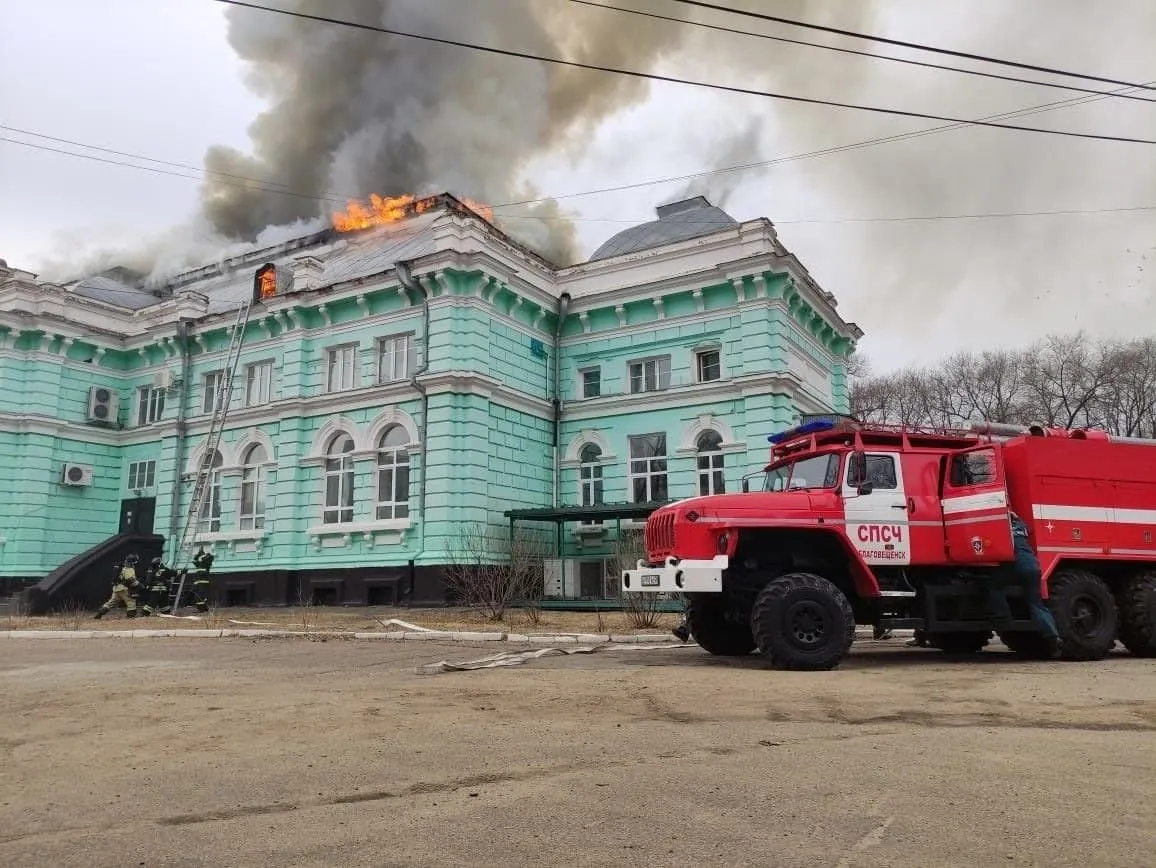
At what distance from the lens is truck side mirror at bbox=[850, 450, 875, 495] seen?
10469 millimetres

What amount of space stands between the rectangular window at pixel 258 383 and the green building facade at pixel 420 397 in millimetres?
74

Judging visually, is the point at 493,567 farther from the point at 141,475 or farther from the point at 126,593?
the point at 141,475

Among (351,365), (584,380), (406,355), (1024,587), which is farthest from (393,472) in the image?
(1024,587)

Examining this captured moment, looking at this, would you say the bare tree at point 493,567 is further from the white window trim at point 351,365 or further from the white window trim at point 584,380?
the white window trim at point 351,365

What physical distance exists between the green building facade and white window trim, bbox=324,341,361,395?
68mm

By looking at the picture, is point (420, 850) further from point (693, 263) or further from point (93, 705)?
point (693, 263)

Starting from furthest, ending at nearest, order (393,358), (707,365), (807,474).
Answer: (393,358) < (707,365) < (807,474)

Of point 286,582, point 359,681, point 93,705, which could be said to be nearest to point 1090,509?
point 359,681

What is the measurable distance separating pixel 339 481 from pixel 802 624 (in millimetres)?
17851

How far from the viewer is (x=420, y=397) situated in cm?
2314

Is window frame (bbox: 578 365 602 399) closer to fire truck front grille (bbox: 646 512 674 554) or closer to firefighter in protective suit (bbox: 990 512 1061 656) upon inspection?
fire truck front grille (bbox: 646 512 674 554)

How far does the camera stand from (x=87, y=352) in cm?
3017

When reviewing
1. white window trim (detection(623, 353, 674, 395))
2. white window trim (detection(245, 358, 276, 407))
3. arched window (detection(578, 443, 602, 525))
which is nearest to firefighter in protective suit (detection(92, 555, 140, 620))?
white window trim (detection(245, 358, 276, 407))

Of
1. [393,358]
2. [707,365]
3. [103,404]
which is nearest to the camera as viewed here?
[707,365]
